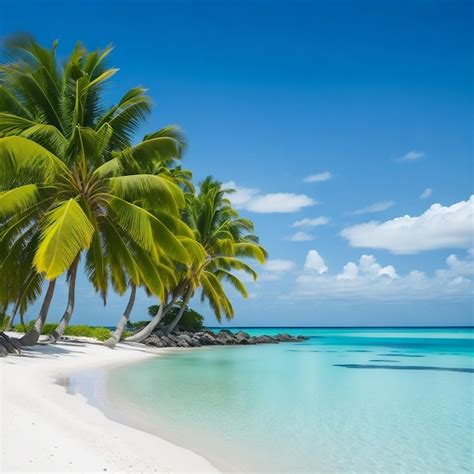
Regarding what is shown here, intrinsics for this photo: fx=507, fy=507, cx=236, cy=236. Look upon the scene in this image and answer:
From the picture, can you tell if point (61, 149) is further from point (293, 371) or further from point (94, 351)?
point (293, 371)

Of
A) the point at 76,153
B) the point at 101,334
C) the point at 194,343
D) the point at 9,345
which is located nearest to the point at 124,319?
the point at 101,334

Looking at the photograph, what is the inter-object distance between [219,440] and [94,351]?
529 inches

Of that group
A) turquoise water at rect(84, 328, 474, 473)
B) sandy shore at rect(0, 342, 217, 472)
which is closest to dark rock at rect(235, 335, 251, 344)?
turquoise water at rect(84, 328, 474, 473)

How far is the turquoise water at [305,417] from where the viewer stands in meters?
6.26

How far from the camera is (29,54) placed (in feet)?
50.3

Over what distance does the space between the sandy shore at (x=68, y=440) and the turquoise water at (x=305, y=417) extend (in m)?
0.51

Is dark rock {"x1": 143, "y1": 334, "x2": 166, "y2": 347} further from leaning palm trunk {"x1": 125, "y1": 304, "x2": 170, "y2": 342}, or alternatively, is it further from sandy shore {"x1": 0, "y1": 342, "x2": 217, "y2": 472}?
sandy shore {"x1": 0, "y1": 342, "x2": 217, "y2": 472}

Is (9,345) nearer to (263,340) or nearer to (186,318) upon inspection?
(186,318)

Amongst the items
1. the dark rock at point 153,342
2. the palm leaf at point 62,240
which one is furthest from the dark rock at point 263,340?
the palm leaf at point 62,240

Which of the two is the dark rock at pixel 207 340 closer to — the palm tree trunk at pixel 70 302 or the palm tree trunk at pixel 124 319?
the palm tree trunk at pixel 124 319

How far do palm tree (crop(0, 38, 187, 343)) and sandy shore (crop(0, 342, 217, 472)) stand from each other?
5064 mm

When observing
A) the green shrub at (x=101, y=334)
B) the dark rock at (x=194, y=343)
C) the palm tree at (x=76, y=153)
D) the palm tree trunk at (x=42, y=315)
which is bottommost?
the dark rock at (x=194, y=343)

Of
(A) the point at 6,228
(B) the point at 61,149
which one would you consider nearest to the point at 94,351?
(A) the point at 6,228

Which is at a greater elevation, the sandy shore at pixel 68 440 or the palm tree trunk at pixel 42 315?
the palm tree trunk at pixel 42 315
